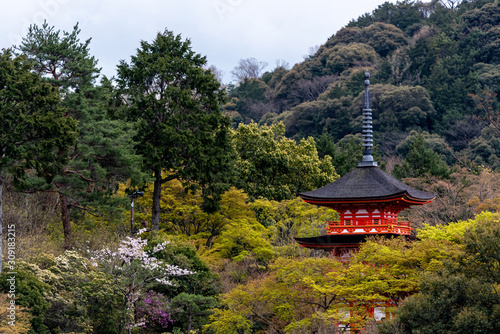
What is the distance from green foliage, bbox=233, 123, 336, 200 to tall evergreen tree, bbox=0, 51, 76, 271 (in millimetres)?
12143

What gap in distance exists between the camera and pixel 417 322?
16.7m

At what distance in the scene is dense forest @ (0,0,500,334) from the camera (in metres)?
19.8

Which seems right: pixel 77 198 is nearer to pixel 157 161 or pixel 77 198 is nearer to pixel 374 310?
pixel 157 161

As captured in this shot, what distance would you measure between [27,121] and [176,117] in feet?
30.1

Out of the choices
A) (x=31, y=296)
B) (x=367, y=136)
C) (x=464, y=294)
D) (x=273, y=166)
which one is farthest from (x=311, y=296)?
(x=273, y=166)

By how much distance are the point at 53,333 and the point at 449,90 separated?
4409 cm

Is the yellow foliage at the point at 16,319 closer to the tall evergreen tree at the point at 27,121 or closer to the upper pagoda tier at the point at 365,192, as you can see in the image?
the tall evergreen tree at the point at 27,121

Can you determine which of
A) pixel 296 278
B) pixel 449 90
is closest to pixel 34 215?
pixel 296 278

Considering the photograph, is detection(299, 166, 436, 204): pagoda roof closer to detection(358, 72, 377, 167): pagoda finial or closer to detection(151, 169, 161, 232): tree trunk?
detection(358, 72, 377, 167): pagoda finial

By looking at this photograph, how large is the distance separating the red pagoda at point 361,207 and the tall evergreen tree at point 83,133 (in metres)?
10.5

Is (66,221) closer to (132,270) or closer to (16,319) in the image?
(132,270)

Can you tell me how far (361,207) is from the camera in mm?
→ 23484

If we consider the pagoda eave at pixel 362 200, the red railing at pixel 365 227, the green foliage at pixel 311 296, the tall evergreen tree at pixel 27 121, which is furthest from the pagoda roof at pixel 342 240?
the tall evergreen tree at pixel 27 121

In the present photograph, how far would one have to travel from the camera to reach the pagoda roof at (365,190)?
22828 millimetres
